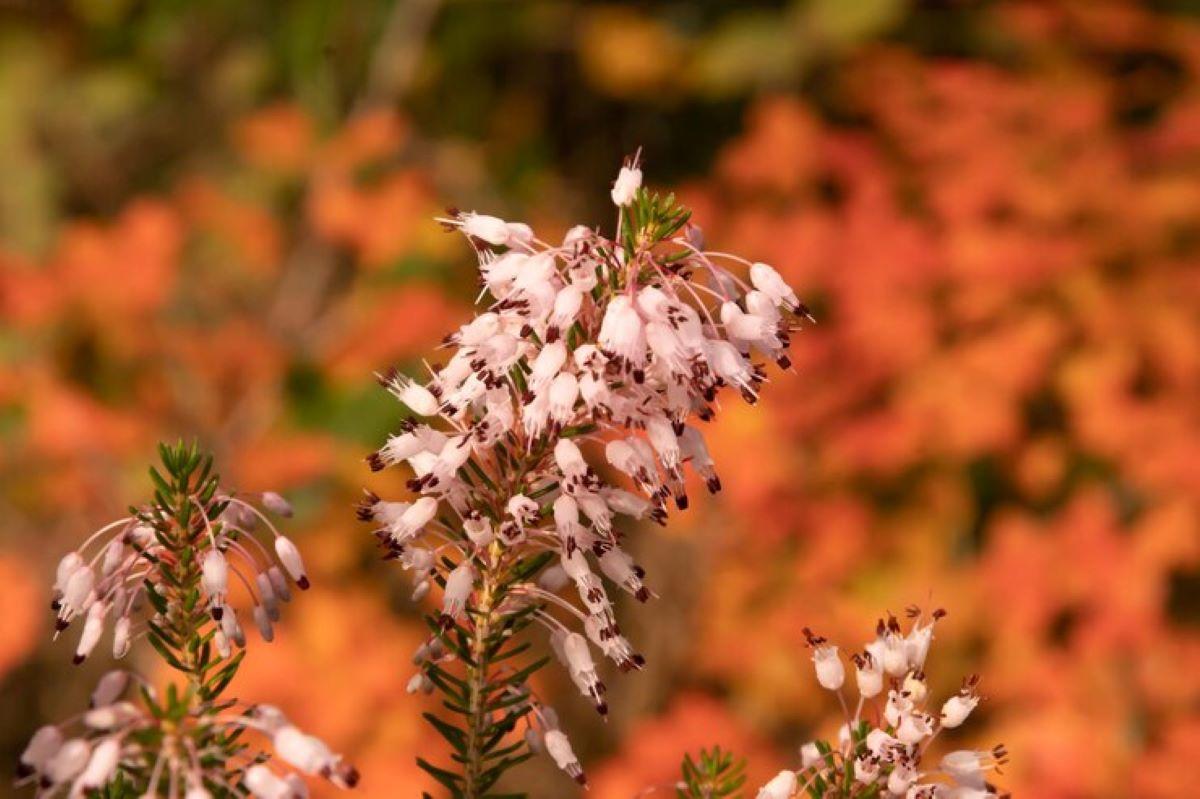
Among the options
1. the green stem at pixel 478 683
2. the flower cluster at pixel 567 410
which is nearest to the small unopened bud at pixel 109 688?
the flower cluster at pixel 567 410

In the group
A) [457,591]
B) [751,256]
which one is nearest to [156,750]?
[457,591]

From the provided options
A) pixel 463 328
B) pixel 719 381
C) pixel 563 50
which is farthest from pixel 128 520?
pixel 563 50

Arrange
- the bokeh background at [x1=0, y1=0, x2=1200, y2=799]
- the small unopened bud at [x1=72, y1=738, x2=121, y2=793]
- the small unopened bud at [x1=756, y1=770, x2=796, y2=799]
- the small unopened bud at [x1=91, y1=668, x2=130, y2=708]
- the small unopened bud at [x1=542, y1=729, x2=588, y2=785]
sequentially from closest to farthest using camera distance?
the small unopened bud at [x1=72, y1=738, x2=121, y2=793], the small unopened bud at [x1=91, y1=668, x2=130, y2=708], the small unopened bud at [x1=756, y1=770, x2=796, y2=799], the small unopened bud at [x1=542, y1=729, x2=588, y2=785], the bokeh background at [x1=0, y1=0, x2=1200, y2=799]

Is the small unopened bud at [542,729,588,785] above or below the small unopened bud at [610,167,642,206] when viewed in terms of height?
below

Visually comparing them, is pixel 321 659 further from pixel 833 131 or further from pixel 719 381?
pixel 719 381

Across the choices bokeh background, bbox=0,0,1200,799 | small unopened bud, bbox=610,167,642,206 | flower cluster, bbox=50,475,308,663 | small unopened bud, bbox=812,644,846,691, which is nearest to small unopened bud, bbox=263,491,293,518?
flower cluster, bbox=50,475,308,663

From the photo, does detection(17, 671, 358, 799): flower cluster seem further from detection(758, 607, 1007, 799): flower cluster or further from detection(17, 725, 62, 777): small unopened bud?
detection(758, 607, 1007, 799): flower cluster
